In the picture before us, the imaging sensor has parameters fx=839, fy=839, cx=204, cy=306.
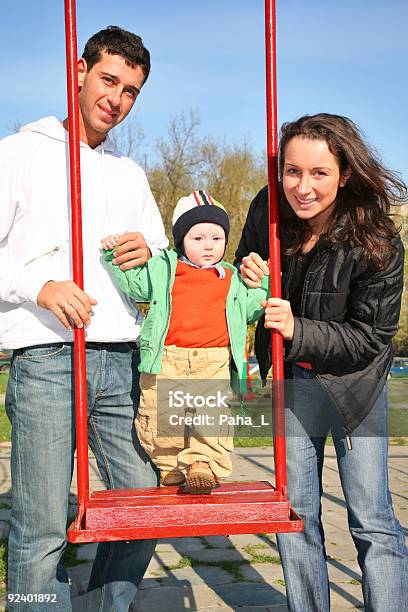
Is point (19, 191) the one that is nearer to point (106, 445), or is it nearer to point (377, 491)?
point (106, 445)

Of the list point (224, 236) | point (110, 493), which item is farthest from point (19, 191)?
point (110, 493)

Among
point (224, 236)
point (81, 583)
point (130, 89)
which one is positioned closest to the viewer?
point (130, 89)

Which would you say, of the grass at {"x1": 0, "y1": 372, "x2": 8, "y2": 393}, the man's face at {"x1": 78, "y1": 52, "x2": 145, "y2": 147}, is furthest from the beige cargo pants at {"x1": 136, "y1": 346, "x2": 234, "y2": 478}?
the grass at {"x1": 0, "y1": 372, "x2": 8, "y2": 393}

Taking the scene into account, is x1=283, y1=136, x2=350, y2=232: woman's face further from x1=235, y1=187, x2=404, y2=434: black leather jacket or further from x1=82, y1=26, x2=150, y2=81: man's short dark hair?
x1=82, y1=26, x2=150, y2=81: man's short dark hair

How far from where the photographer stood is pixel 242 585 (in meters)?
4.24

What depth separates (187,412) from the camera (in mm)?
2932

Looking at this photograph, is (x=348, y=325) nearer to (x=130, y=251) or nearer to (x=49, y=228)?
(x=130, y=251)

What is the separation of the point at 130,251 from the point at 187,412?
1.95ft

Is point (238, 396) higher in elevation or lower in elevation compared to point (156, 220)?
lower

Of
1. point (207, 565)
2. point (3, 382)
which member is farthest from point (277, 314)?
point (3, 382)

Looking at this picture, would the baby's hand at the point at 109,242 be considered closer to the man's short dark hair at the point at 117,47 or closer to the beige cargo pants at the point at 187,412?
the beige cargo pants at the point at 187,412

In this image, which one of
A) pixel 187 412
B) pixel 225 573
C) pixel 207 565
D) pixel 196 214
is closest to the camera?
pixel 187 412

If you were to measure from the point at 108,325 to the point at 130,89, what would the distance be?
83 centimetres

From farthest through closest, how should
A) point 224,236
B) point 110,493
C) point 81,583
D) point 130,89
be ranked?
point 81,583 < point 224,236 < point 130,89 < point 110,493
